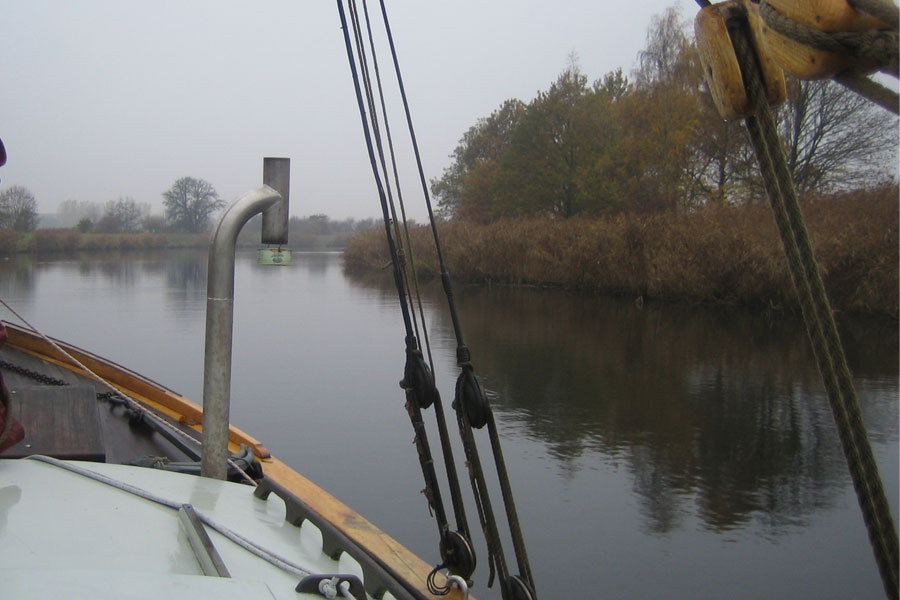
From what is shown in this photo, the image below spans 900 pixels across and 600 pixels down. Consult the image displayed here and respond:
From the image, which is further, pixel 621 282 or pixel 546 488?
pixel 621 282

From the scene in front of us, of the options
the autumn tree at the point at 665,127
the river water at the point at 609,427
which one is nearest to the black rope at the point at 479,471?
the river water at the point at 609,427

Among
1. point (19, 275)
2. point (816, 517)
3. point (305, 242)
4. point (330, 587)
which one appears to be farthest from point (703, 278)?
point (305, 242)

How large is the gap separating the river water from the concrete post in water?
8.00 feet

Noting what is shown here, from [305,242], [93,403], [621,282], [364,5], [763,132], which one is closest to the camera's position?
[763,132]

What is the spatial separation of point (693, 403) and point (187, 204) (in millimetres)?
48464

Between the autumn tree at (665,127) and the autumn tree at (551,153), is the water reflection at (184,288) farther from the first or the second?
the autumn tree at (665,127)

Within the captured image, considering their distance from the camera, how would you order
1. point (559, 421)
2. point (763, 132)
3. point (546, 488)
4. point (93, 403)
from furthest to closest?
point (559, 421)
point (546, 488)
point (93, 403)
point (763, 132)

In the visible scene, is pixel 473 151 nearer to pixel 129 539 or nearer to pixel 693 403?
pixel 693 403

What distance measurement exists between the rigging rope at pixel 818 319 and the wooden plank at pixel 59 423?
6.54 feet

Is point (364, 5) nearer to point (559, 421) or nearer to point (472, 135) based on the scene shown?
point (559, 421)

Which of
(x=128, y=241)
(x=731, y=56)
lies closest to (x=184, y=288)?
(x=731, y=56)

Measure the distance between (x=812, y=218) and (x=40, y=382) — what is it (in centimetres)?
1607

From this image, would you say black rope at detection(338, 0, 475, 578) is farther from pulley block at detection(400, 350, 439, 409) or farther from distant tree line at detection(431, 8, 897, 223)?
distant tree line at detection(431, 8, 897, 223)

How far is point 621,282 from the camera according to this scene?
20000mm
